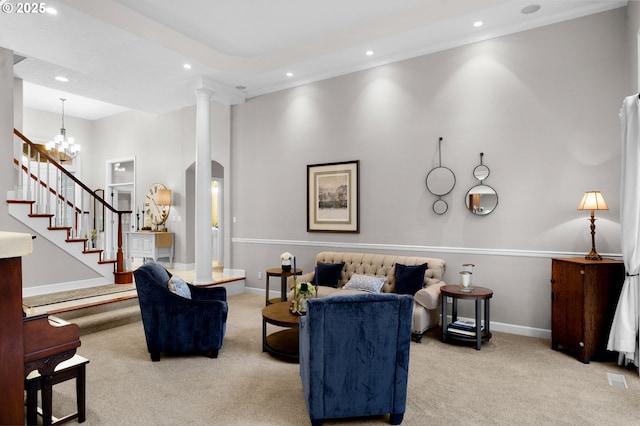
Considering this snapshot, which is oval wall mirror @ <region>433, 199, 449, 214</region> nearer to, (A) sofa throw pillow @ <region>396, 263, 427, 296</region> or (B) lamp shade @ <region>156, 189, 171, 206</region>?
(A) sofa throw pillow @ <region>396, 263, 427, 296</region>

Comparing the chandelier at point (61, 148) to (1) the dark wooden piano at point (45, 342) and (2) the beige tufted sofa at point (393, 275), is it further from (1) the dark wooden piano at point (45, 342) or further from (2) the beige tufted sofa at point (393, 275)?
(1) the dark wooden piano at point (45, 342)

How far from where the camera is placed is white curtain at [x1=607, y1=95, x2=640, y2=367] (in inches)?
127

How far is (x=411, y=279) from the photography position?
444cm

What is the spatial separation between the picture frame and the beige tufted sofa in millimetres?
502

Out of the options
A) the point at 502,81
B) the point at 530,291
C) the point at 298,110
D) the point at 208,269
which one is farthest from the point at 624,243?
the point at 208,269

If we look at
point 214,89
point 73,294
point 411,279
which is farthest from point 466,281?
point 73,294

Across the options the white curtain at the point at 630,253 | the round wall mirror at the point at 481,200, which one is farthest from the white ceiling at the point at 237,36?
the round wall mirror at the point at 481,200

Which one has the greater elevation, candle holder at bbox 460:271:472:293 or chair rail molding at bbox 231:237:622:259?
chair rail molding at bbox 231:237:622:259

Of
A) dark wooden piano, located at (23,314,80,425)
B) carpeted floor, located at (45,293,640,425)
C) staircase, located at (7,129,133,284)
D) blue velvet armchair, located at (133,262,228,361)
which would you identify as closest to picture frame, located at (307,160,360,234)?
carpeted floor, located at (45,293,640,425)

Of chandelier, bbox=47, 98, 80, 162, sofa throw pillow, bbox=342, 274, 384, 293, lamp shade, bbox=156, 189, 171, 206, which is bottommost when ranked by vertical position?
sofa throw pillow, bbox=342, 274, 384, 293

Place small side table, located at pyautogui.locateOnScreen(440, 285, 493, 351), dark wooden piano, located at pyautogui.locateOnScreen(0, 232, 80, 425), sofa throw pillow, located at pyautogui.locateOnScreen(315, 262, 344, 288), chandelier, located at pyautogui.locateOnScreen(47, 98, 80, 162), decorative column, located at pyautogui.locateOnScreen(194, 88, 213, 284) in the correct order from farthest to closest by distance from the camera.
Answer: chandelier, located at pyautogui.locateOnScreen(47, 98, 80, 162), decorative column, located at pyautogui.locateOnScreen(194, 88, 213, 284), sofa throw pillow, located at pyautogui.locateOnScreen(315, 262, 344, 288), small side table, located at pyautogui.locateOnScreen(440, 285, 493, 351), dark wooden piano, located at pyautogui.locateOnScreen(0, 232, 80, 425)

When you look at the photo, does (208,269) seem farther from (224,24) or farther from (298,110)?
(224,24)

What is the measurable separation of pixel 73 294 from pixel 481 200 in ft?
18.3

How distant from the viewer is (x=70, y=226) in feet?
18.1
